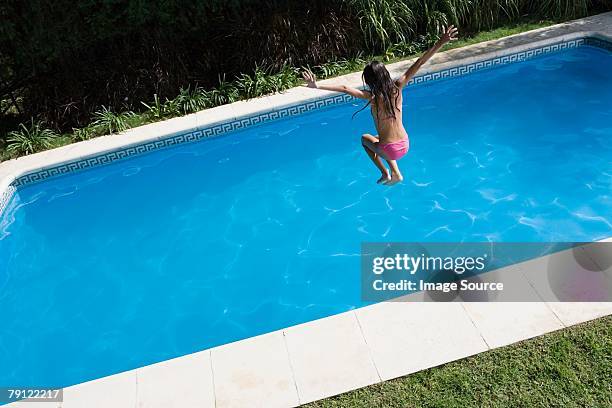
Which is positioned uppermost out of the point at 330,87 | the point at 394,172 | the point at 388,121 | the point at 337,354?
the point at 330,87

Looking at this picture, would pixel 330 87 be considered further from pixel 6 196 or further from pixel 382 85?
pixel 6 196

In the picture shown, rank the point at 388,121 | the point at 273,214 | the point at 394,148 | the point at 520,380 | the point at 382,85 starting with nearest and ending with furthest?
the point at 520,380
the point at 382,85
the point at 388,121
the point at 394,148
the point at 273,214

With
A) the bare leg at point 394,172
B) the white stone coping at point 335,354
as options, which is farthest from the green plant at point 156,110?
the white stone coping at point 335,354

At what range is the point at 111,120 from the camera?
438 inches

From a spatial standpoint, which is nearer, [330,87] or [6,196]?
[330,87]

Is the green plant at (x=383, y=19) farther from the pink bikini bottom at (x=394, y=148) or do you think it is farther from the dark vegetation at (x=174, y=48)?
→ the pink bikini bottom at (x=394, y=148)

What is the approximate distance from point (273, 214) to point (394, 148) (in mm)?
2803

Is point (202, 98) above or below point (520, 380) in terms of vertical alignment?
above

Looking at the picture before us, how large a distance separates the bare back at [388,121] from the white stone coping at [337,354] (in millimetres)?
1973

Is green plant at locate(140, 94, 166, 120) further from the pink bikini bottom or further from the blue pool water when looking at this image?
the pink bikini bottom

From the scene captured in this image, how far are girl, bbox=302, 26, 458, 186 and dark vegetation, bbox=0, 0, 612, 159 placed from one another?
5109 millimetres

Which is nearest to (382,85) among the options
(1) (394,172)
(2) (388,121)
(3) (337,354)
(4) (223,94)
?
(2) (388,121)

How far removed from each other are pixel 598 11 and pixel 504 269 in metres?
9.31

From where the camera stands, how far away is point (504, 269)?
21.2 feet
